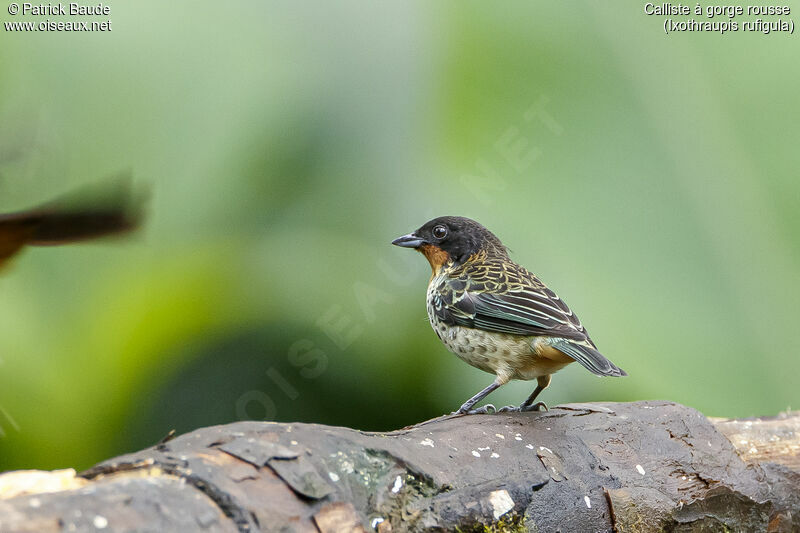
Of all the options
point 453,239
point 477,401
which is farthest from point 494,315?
point 453,239

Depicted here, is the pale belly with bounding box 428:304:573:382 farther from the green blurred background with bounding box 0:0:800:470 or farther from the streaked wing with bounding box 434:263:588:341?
the green blurred background with bounding box 0:0:800:470

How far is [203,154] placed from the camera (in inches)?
109

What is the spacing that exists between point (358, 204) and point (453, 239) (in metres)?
0.39

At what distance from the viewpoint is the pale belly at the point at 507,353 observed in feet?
7.57

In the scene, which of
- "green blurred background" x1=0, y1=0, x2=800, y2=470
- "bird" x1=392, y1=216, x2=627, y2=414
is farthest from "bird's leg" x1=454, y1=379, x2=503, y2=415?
"green blurred background" x1=0, y1=0, x2=800, y2=470

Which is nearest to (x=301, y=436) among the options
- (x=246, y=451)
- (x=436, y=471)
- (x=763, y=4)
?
(x=246, y=451)

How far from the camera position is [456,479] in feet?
4.80

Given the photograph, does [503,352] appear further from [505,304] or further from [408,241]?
[408,241]

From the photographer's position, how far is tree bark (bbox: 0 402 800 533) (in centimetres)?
105

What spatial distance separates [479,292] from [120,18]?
152cm

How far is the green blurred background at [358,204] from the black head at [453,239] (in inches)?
5.2

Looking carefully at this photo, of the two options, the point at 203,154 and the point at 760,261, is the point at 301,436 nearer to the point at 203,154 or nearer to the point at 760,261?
the point at 203,154

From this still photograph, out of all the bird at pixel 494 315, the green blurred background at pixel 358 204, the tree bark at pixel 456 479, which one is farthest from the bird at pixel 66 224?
the bird at pixel 494 315

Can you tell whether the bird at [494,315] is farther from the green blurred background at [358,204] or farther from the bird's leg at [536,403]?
the green blurred background at [358,204]
